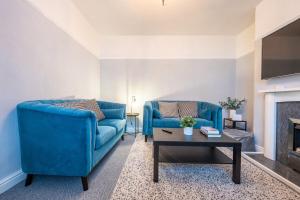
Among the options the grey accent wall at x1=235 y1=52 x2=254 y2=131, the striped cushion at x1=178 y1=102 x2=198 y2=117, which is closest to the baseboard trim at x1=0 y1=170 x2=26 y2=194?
the striped cushion at x1=178 y1=102 x2=198 y2=117

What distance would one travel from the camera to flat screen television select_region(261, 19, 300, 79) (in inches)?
77.7

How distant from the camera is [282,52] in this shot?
2.18 meters

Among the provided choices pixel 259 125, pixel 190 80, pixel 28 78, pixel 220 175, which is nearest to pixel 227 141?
pixel 220 175

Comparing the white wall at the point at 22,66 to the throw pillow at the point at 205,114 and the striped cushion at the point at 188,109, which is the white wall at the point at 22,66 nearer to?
the striped cushion at the point at 188,109

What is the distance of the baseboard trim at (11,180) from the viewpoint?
1513mm

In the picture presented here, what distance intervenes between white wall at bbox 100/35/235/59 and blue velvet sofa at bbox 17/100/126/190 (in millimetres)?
2969

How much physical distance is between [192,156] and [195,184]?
0.31m

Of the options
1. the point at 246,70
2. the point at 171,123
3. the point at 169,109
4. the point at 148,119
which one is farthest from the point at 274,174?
the point at 246,70

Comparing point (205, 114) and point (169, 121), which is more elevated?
point (205, 114)

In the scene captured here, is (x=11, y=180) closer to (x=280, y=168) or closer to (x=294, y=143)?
(x=280, y=168)

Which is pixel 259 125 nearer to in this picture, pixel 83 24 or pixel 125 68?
pixel 125 68

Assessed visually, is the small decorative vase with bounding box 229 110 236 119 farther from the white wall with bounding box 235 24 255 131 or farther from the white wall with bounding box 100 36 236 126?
the white wall with bounding box 100 36 236 126

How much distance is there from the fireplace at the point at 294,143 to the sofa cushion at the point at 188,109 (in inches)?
67.1

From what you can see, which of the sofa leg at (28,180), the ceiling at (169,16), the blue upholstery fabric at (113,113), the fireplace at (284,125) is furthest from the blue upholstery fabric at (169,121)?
the sofa leg at (28,180)
